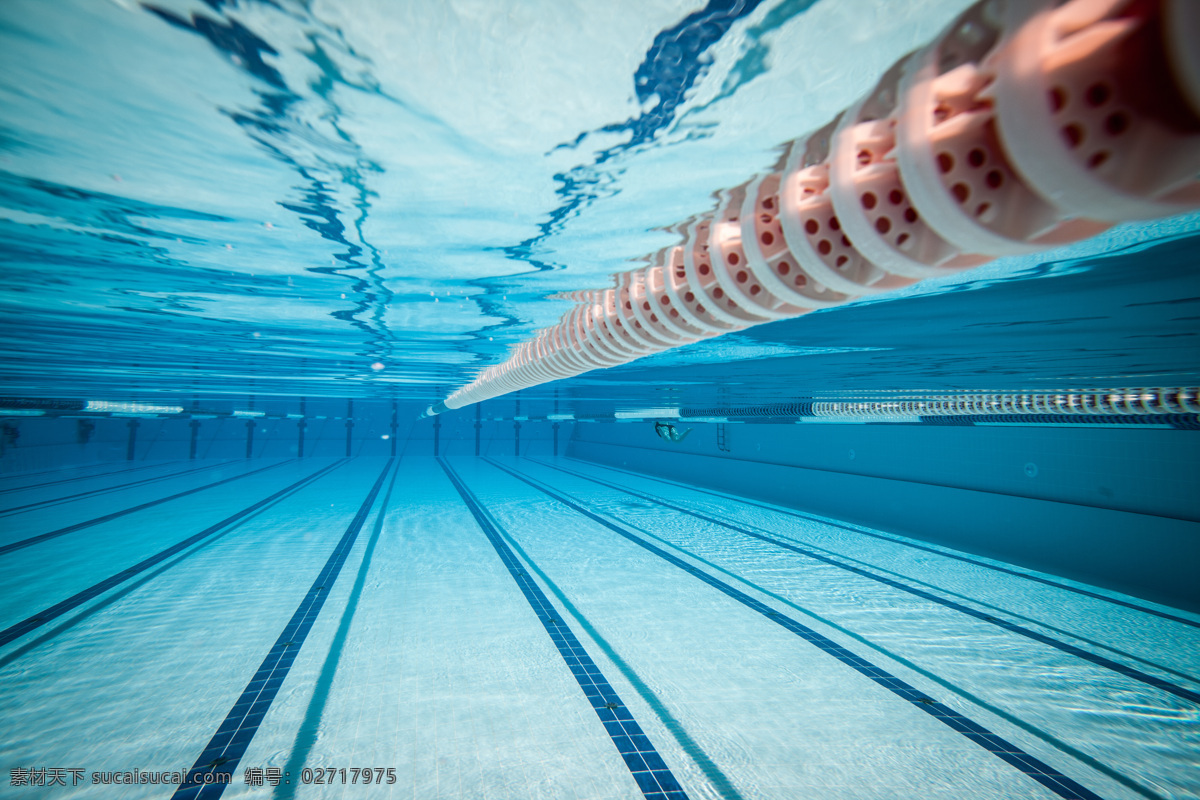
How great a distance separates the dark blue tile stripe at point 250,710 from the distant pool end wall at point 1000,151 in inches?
146

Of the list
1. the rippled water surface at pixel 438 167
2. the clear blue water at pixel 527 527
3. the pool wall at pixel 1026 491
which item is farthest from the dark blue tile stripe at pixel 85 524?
the pool wall at pixel 1026 491

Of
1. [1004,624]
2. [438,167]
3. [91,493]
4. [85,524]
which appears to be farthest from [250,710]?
[91,493]

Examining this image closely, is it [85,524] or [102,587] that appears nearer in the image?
[102,587]

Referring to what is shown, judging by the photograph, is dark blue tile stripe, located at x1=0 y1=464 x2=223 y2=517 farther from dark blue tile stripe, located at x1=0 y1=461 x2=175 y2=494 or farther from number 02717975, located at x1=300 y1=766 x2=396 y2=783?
number 02717975, located at x1=300 y1=766 x2=396 y2=783

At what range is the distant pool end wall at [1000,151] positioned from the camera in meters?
0.73

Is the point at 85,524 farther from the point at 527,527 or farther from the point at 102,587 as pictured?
the point at 527,527

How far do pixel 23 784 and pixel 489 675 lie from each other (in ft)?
7.97

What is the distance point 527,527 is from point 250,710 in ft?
18.3

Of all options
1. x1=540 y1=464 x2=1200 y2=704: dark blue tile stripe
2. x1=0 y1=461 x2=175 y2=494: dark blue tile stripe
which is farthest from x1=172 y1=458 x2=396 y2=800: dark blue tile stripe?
x1=0 y1=461 x2=175 y2=494: dark blue tile stripe

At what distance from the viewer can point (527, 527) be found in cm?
879

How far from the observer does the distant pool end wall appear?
2.38 ft

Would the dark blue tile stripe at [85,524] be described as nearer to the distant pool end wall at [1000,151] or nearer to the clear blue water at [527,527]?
the clear blue water at [527,527]

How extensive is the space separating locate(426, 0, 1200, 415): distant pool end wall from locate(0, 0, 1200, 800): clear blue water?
0.58 metres

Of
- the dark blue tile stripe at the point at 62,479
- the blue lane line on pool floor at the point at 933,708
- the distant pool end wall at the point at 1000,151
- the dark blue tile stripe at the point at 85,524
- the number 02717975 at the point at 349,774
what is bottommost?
the blue lane line on pool floor at the point at 933,708
